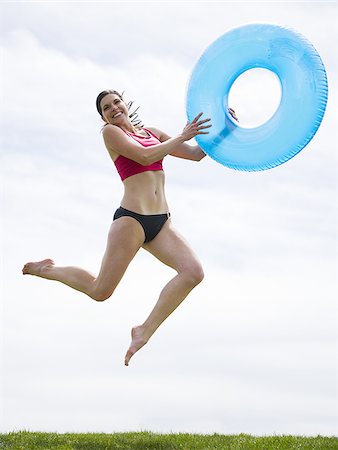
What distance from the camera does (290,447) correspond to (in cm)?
793

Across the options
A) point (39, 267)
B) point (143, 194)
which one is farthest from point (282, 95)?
point (39, 267)

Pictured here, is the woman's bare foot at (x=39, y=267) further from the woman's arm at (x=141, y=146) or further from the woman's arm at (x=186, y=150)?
the woman's arm at (x=186, y=150)

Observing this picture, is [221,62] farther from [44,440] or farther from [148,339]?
[44,440]

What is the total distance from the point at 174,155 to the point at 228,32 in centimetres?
115

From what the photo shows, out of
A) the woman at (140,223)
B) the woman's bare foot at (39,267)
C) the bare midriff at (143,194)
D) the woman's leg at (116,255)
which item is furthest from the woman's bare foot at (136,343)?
the woman's bare foot at (39,267)

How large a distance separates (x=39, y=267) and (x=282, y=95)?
2611 millimetres

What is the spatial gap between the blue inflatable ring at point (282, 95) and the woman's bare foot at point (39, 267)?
5.81ft

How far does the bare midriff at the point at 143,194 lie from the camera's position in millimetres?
6641

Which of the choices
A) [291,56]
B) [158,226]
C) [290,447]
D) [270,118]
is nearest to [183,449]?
[290,447]

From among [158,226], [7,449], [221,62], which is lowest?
[7,449]

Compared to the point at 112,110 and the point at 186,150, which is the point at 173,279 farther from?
the point at 112,110

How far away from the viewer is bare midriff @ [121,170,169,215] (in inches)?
261

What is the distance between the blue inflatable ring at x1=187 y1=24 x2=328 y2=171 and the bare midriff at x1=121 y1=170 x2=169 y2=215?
1.74 ft

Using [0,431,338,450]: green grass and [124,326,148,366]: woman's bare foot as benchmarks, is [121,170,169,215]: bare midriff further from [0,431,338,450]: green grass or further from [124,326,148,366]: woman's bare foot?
[0,431,338,450]: green grass
